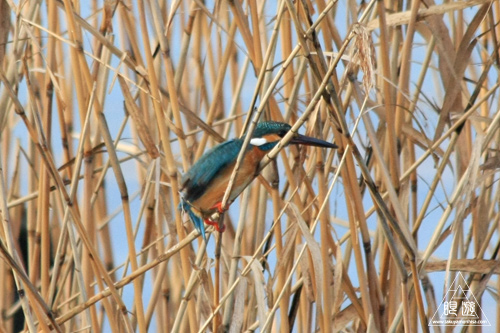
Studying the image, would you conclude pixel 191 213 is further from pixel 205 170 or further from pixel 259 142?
pixel 259 142

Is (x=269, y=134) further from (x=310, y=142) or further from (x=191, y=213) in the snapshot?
(x=191, y=213)

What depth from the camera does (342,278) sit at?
55.8 inches

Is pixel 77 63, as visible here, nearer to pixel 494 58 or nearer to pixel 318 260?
pixel 318 260

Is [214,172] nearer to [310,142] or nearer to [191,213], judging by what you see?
[191,213]

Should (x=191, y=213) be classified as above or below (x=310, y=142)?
below

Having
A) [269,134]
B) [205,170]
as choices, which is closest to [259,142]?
[269,134]

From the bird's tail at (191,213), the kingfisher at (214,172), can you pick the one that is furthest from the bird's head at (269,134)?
the bird's tail at (191,213)

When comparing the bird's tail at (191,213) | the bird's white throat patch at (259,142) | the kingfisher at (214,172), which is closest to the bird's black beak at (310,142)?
the kingfisher at (214,172)

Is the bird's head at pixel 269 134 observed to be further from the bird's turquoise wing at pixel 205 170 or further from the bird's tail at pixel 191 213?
the bird's tail at pixel 191 213

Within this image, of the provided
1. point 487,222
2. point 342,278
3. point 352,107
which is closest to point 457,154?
point 487,222

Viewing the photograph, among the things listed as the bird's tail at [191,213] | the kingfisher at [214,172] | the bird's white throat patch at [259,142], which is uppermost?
the bird's white throat patch at [259,142]

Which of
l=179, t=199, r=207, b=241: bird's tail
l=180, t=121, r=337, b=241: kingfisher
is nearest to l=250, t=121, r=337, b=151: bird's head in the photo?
l=180, t=121, r=337, b=241: kingfisher

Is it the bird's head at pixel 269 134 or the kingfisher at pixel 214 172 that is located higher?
the bird's head at pixel 269 134

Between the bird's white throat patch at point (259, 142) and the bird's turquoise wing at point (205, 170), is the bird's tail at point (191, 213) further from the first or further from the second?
the bird's white throat patch at point (259, 142)
